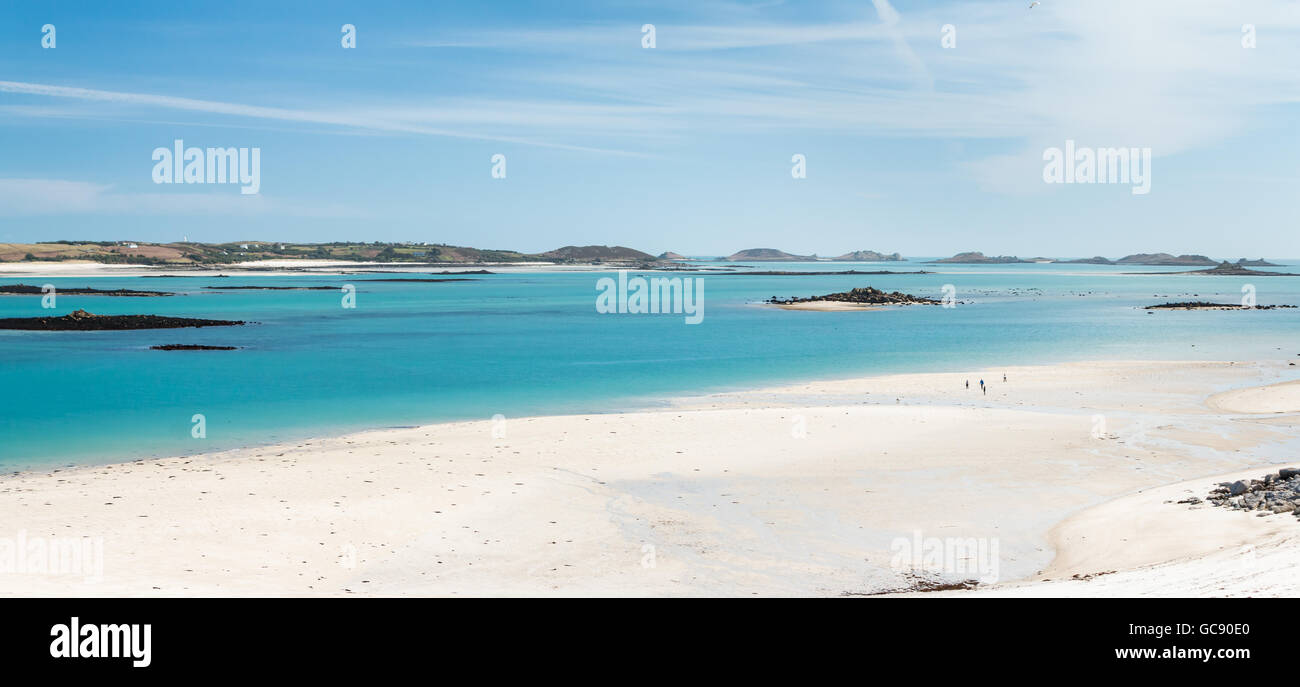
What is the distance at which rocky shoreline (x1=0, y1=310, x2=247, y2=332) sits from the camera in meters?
64.7

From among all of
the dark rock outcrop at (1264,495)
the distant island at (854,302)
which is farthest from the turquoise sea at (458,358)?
the dark rock outcrop at (1264,495)

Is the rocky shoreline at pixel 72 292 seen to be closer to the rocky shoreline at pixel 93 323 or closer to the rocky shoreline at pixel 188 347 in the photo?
the rocky shoreline at pixel 93 323

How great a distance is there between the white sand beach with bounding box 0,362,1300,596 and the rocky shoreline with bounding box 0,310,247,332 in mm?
48894

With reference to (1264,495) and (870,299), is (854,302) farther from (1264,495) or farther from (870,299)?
(1264,495)

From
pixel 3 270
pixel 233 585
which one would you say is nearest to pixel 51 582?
pixel 233 585

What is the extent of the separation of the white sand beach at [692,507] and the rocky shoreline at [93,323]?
48894 mm

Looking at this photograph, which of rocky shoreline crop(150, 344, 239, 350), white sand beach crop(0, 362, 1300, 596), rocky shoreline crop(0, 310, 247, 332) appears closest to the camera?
white sand beach crop(0, 362, 1300, 596)

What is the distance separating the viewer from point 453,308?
99062 millimetres

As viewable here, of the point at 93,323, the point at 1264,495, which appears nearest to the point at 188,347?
the point at 93,323

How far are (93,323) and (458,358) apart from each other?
111 feet

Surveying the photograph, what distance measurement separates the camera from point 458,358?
161 feet

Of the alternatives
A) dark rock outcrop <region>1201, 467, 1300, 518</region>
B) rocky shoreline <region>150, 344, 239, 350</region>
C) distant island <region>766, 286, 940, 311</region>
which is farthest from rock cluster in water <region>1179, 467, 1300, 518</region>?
distant island <region>766, 286, 940, 311</region>

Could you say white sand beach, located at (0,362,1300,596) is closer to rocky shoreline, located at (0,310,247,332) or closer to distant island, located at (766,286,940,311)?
rocky shoreline, located at (0,310,247,332)

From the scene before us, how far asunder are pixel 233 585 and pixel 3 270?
175777 mm
